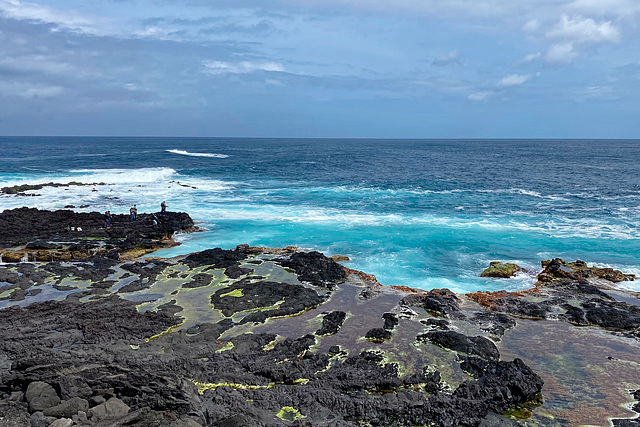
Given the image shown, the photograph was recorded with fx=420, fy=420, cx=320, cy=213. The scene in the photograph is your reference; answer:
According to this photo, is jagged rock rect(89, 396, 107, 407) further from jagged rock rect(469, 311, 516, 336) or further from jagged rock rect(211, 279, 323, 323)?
jagged rock rect(469, 311, 516, 336)

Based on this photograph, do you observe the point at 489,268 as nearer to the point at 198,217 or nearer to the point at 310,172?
the point at 198,217

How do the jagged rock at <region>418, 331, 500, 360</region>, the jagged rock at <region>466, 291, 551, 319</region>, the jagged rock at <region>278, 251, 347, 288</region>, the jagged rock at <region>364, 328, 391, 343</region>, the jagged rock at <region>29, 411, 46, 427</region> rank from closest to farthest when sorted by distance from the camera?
1. the jagged rock at <region>29, 411, 46, 427</region>
2. the jagged rock at <region>418, 331, 500, 360</region>
3. the jagged rock at <region>364, 328, 391, 343</region>
4. the jagged rock at <region>466, 291, 551, 319</region>
5. the jagged rock at <region>278, 251, 347, 288</region>

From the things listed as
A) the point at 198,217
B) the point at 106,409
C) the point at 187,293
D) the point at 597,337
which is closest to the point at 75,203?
the point at 198,217

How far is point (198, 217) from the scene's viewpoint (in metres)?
36.8

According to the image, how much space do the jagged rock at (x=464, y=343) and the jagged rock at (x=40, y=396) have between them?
10846mm

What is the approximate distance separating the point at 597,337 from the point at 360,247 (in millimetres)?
14815

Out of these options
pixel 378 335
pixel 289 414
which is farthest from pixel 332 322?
pixel 289 414

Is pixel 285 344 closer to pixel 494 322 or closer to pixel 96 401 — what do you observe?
pixel 96 401

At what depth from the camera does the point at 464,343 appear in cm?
1402

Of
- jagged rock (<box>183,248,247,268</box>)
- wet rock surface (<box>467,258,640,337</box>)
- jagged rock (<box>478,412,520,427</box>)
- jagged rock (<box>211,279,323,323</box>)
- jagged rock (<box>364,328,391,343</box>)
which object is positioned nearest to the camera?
jagged rock (<box>478,412,520,427</box>)

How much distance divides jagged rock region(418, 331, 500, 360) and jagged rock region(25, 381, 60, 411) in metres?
10.8

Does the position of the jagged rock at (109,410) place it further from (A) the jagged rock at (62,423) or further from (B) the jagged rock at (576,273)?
(B) the jagged rock at (576,273)

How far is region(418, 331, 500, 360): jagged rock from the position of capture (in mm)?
13570

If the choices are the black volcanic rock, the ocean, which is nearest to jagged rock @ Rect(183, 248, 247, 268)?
the ocean
